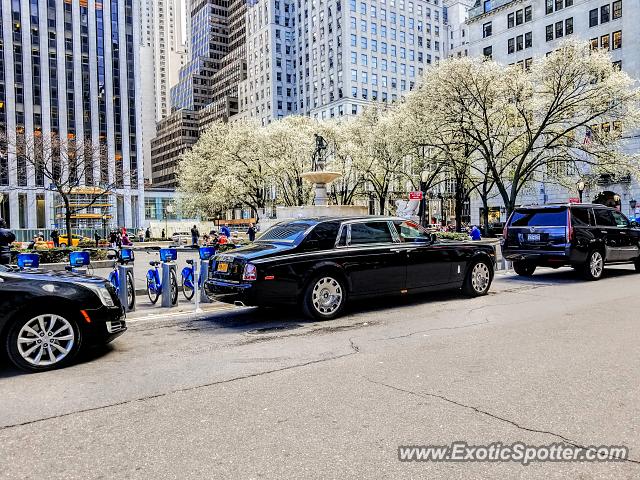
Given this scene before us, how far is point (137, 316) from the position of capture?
893 centimetres

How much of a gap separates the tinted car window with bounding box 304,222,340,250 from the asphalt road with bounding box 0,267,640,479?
1327 mm

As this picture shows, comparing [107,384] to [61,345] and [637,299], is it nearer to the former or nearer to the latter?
[61,345]

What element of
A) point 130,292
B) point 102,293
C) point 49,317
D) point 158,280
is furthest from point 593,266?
point 49,317

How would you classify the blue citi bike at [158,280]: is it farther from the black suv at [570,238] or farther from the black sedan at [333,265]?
the black suv at [570,238]

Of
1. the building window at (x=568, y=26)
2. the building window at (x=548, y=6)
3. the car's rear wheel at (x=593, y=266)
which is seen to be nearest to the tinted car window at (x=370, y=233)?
the car's rear wheel at (x=593, y=266)

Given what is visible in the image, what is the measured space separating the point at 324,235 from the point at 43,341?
428 cm

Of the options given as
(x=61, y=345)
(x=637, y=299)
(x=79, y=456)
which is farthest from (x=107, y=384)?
(x=637, y=299)

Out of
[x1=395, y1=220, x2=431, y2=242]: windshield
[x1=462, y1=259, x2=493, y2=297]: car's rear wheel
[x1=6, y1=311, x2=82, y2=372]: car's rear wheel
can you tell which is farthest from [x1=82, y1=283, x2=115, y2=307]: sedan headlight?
[x1=462, y1=259, x2=493, y2=297]: car's rear wheel

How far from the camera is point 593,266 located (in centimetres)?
1255

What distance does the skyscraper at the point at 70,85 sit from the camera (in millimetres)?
76688

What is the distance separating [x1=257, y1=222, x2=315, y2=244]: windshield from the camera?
27.2 ft

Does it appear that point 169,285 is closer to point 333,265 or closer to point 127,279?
point 127,279

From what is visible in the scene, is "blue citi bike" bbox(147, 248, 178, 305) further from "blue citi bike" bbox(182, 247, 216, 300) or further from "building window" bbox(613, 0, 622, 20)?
"building window" bbox(613, 0, 622, 20)

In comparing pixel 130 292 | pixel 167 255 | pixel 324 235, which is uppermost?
pixel 324 235
